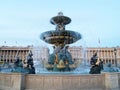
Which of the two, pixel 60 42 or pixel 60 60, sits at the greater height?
pixel 60 42

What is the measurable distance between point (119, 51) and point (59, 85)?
10478 cm

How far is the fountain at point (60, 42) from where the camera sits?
60.4 ft

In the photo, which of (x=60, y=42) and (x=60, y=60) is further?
(x=60, y=42)

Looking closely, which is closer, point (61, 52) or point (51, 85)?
point (51, 85)

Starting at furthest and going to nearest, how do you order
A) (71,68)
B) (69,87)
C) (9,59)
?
(9,59)
(71,68)
(69,87)

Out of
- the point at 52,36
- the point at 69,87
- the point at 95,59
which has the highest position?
the point at 52,36

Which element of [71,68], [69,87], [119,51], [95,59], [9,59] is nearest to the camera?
[69,87]

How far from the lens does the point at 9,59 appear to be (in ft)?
318

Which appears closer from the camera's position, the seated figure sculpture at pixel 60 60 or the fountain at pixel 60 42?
the seated figure sculpture at pixel 60 60

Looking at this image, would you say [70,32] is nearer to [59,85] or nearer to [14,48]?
[59,85]

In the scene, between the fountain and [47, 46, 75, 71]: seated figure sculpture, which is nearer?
[47, 46, 75, 71]: seated figure sculpture

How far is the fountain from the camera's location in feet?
60.4

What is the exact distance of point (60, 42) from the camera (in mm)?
19672

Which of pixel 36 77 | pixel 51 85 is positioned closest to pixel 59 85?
pixel 51 85
